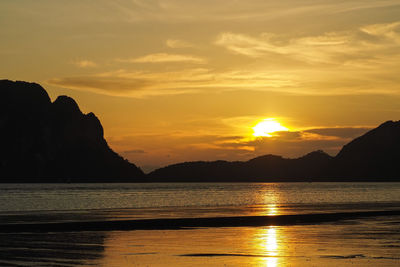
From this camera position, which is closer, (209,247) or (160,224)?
(209,247)

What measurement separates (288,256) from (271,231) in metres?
16.7

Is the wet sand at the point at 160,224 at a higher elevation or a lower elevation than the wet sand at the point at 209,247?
higher

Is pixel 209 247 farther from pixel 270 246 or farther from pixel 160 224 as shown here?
pixel 160 224

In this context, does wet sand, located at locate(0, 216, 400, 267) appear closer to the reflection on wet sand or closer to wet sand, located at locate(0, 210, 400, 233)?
the reflection on wet sand

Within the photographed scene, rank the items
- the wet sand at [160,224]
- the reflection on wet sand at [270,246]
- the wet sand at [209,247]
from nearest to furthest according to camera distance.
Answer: the reflection on wet sand at [270,246], the wet sand at [209,247], the wet sand at [160,224]

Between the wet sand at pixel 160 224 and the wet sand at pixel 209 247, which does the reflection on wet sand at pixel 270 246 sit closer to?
the wet sand at pixel 209 247

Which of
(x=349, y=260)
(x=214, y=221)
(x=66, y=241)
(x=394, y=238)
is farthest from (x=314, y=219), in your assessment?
(x=349, y=260)

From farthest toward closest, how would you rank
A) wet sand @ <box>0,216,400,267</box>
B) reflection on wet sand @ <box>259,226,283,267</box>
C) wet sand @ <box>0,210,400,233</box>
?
wet sand @ <box>0,210,400,233</box> → wet sand @ <box>0,216,400,267</box> → reflection on wet sand @ <box>259,226,283,267</box>

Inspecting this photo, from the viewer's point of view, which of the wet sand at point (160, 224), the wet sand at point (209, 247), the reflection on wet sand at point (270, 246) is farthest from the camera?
the wet sand at point (160, 224)

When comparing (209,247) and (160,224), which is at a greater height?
(160,224)

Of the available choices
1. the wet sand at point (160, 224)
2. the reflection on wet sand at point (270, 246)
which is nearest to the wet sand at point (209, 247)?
the reflection on wet sand at point (270, 246)

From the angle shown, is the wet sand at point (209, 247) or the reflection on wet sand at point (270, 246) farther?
the wet sand at point (209, 247)

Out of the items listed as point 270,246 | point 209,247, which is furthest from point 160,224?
point 270,246

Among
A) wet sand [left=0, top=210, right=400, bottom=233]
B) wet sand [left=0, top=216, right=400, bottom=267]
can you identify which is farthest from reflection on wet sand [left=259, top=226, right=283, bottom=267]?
wet sand [left=0, top=210, right=400, bottom=233]
